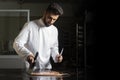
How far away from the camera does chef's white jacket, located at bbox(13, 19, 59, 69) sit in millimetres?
963

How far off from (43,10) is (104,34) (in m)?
0.26

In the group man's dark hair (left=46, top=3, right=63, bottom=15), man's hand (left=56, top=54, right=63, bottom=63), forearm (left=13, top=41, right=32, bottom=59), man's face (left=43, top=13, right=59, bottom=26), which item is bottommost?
man's hand (left=56, top=54, right=63, bottom=63)

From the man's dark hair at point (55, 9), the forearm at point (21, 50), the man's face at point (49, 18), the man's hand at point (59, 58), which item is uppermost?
the man's dark hair at point (55, 9)

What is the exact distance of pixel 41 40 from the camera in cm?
100

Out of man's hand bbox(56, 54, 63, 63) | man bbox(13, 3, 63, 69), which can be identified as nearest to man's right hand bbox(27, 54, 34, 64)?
man bbox(13, 3, 63, 69)

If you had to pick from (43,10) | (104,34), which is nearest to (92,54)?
(104,34)

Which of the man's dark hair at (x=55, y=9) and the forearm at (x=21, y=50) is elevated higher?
the man's dark hair at (x=55, y=9)

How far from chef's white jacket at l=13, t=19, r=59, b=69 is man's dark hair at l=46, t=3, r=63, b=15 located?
51 millimetres

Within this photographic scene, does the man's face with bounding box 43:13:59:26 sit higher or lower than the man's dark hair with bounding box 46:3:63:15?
lower

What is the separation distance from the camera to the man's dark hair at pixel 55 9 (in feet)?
3.30

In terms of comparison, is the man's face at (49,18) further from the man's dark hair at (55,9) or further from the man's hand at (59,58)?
the man's hand at (59,58)

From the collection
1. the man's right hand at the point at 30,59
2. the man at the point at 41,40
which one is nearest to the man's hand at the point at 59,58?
the man at the point at 41,40

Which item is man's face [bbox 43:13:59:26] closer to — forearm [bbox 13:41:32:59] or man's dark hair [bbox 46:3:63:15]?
man's dark hair [bbox 46:3:63:15]

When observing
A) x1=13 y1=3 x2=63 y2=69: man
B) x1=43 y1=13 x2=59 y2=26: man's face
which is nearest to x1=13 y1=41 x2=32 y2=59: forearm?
x1=13 y1=3 x2=63 y2=69: man
